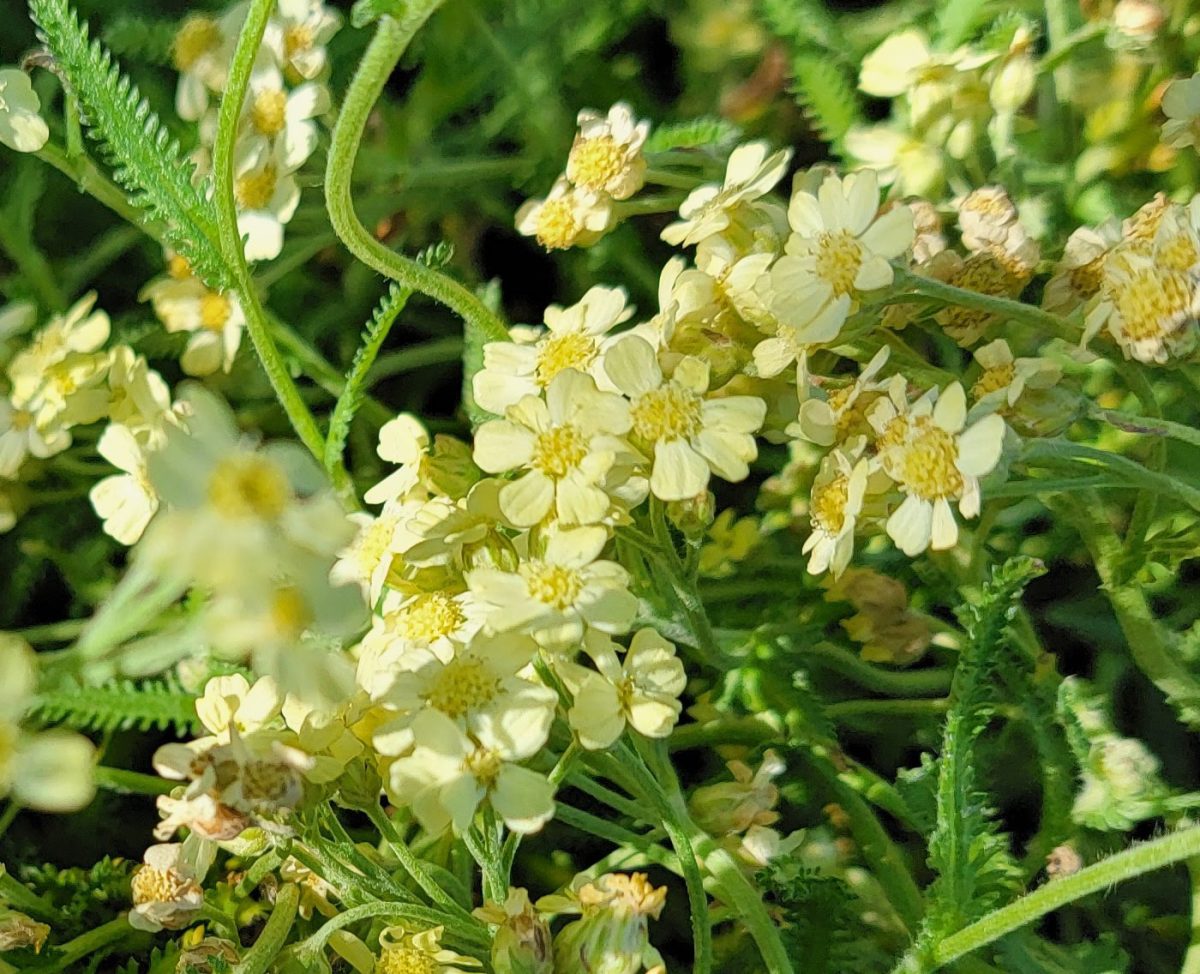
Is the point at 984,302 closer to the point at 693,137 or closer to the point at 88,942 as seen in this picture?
the point at 693,137

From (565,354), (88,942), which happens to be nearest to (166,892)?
(88,942)

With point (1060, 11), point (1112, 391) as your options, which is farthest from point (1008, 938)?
point (1060, 11)

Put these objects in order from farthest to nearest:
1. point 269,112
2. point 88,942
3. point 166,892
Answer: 1. point 269,112
2. point 88,942
3. point 166,892

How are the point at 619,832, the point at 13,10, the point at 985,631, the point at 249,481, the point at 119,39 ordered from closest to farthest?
1. the point at 249,481
2. the point at 985,631
3. the point at 619,832
4. the point at 119,39
5. the point at 13,10

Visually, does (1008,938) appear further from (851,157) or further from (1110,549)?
(851,157)

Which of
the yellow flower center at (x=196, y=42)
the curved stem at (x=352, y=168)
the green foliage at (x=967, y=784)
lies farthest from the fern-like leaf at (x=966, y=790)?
the yellow flower center at (x=196, y=42)
